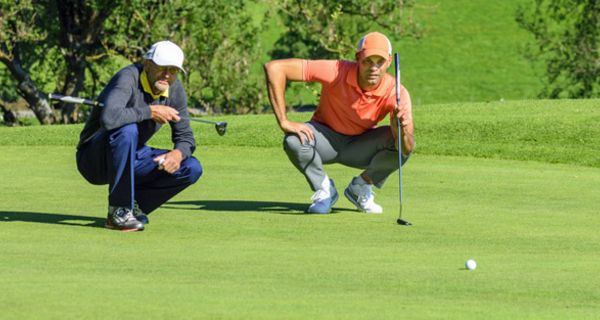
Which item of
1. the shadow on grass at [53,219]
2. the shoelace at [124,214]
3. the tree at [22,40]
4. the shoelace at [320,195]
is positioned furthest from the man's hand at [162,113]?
the tree at [22,40]

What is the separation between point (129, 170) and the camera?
8.21m

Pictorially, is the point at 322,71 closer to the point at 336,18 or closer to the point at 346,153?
the point at 346,153

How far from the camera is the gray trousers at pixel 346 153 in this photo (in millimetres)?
9409

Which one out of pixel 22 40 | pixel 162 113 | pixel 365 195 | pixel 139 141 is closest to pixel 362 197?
pixel 365 195

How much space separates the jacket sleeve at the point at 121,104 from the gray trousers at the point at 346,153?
1.54m

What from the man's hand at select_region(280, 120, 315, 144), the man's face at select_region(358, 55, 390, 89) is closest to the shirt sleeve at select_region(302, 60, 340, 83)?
the man's face at select_region(358, 55, 390, 89)

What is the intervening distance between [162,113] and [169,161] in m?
0.40

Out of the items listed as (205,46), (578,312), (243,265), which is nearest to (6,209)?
(243,265)

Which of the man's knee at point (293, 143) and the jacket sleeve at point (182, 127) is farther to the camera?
the man's knee at point (293, 143)

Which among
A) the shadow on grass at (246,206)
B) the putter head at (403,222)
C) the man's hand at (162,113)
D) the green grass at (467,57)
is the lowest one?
the green grass at (467,57)

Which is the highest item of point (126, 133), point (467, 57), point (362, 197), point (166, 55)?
point (166, 55)

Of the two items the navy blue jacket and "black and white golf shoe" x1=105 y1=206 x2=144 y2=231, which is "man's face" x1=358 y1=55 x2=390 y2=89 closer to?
the navy blue jacket

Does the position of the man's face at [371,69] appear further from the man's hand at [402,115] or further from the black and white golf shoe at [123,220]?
the black and white golf shoe at [123,220]

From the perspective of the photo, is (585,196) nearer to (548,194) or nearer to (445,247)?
(548,194)
